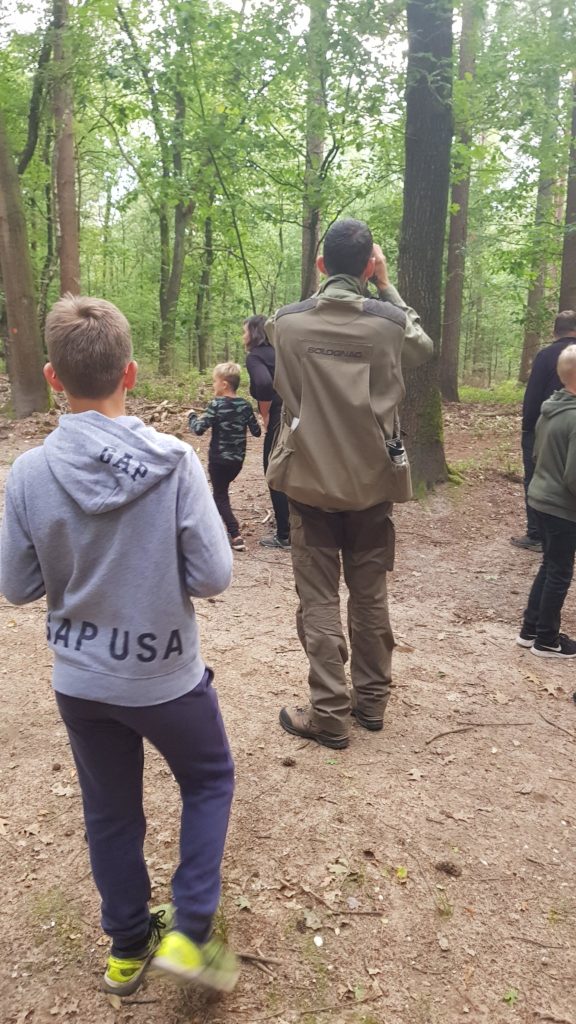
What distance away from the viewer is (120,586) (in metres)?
1.87

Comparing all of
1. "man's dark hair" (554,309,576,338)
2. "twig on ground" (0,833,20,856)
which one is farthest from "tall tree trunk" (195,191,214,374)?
"twig on ground" (0,833,20,856)

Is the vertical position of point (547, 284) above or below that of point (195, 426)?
above

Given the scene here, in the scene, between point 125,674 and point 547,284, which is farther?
point 547,284

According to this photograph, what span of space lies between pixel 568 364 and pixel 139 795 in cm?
371

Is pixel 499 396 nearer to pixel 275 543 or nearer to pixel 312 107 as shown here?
pixel 312 107

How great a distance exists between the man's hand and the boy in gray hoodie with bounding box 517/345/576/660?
157 centimetres

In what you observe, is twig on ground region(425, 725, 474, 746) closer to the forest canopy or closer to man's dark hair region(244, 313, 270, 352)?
man's dark hair region(244, 313, 270, 352)

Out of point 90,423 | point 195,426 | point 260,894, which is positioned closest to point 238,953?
point 260,894

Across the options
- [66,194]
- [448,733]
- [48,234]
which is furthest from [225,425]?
[48,234]

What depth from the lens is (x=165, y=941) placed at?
1.92m

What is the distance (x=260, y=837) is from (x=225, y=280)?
24.6 metres

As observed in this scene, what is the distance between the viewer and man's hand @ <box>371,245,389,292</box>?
→ 337 centimetres

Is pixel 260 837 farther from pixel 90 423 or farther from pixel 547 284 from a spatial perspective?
pixel 547 284

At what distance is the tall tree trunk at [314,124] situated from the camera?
8797 millimetres
